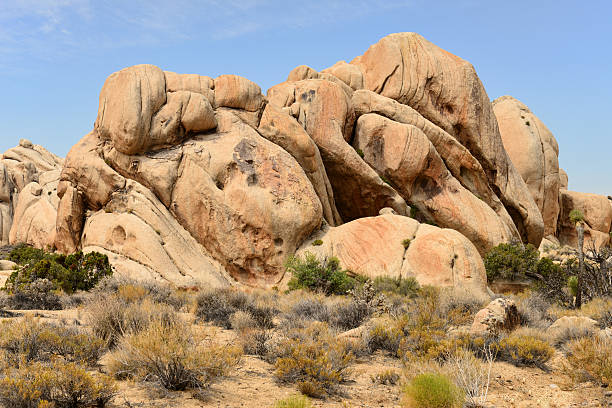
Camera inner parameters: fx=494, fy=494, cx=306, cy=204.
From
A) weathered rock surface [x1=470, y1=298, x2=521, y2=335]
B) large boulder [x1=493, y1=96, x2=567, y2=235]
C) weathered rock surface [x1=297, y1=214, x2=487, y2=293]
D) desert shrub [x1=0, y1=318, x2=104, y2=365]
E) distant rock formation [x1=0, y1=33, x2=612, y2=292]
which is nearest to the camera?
desert shrub [x1=0, y1=318, x2=104, y2=365]

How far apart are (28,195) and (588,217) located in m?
53.8

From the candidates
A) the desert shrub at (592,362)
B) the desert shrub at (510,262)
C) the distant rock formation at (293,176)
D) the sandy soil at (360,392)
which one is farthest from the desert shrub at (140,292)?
the desert shrub at (510,262)

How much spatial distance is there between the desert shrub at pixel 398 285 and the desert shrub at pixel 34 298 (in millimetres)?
12787

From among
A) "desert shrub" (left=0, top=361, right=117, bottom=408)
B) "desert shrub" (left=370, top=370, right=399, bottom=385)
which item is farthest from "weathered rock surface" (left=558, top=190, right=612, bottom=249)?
"desert shrub" (left=0, top=361, right=117, bottom=408)

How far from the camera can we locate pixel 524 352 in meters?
9.95

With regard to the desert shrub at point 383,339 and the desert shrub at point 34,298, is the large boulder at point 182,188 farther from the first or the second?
the desert shrub at point 383,339

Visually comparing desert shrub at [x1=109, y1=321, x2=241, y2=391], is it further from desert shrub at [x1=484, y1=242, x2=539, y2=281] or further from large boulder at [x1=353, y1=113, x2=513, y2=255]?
large boulder at [x1=353, y1=113, x2=513, y2=255]

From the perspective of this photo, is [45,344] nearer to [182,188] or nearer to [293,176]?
[182,188]

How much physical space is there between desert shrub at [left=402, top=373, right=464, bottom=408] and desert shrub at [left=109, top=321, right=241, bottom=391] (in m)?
2.88

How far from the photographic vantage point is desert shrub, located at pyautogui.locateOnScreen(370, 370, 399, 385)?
29.0 ft

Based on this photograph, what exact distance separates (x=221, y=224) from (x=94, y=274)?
7489 millimetres

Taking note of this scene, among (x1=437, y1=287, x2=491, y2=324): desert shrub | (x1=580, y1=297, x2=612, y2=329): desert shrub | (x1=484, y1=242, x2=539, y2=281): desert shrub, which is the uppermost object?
(x1=484, y1=242, x2=539, y2=281): desert shrub

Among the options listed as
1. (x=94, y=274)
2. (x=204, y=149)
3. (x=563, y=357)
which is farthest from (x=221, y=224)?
(x=563, y=357)

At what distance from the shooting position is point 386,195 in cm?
3198
